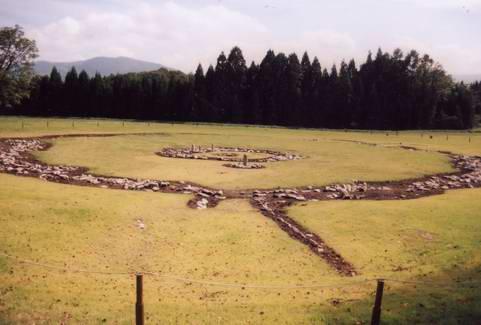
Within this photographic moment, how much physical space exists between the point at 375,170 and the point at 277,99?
90597mm

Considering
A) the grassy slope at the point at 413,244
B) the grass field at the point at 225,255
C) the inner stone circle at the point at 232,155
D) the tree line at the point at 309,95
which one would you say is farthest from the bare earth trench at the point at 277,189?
the tree line at the point at 309,95

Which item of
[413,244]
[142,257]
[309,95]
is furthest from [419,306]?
[309,95]

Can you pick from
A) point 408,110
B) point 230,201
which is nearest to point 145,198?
point 230,201

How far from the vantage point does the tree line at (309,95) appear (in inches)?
5344

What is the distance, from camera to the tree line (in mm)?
135750

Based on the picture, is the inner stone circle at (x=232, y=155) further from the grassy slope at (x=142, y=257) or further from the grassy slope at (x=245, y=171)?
the grassy slope at (x=142, y=257)

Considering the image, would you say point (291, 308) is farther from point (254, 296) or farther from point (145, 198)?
point (145, 198)

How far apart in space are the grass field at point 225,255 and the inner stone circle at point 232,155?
9.50 m

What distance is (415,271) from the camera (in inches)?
878

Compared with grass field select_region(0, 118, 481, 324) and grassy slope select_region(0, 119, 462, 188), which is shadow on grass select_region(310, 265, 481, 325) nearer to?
grass field select_region(0, 118, 481, 324)

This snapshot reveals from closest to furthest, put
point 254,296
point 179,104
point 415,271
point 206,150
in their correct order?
point 254,296, point 415,271, point 206,150, point 179,104

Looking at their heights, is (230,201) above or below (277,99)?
below

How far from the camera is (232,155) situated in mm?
62906

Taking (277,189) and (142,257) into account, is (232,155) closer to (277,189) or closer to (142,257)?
(277,189)
